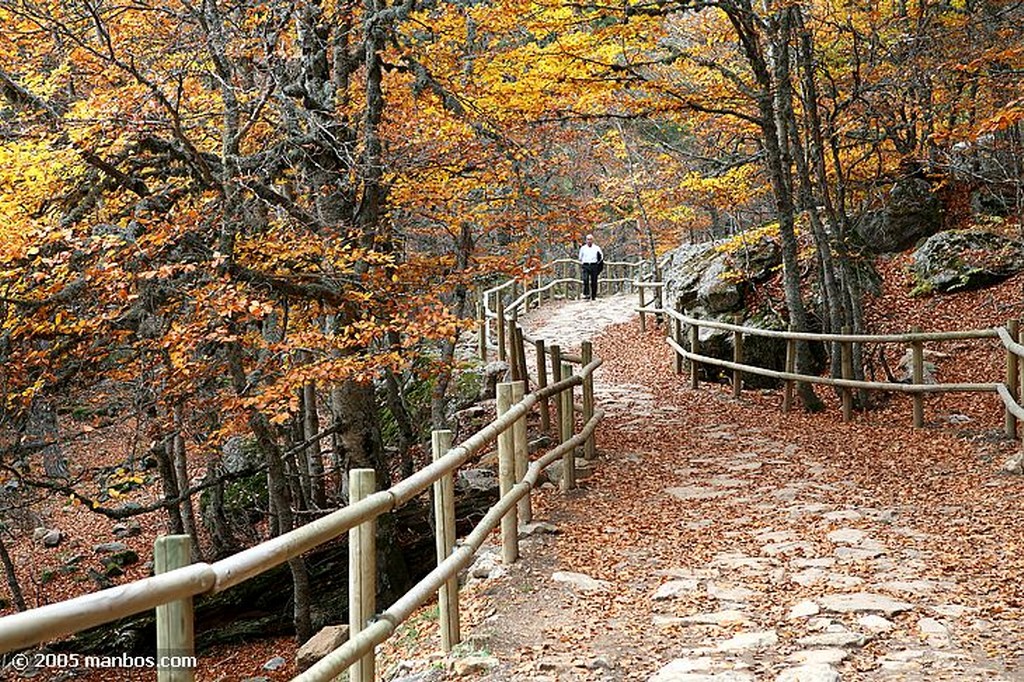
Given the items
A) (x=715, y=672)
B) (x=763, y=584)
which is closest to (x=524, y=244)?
(x=763, y=584)

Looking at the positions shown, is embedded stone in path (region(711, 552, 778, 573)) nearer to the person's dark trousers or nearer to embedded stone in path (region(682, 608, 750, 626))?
embedded stone in path (region(682, 608, 750, 626))

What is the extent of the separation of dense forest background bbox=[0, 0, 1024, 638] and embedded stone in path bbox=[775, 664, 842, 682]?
199 inches

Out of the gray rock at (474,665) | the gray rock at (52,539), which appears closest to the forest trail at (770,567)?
the gray rock at (474,665)

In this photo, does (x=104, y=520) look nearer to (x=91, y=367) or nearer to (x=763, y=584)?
(x=91, y=367)

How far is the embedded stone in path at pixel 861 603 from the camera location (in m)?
5.32

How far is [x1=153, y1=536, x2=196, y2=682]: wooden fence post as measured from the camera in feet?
8.82

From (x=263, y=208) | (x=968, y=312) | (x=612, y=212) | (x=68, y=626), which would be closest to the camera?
(x=68, y=626)

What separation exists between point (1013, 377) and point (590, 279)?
17.7 meters

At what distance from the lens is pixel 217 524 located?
13648 mm

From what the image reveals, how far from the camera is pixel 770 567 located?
6336 millimetres

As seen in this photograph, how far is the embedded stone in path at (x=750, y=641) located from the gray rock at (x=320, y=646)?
378 centimetres

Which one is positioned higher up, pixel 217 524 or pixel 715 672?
pixel 715 672

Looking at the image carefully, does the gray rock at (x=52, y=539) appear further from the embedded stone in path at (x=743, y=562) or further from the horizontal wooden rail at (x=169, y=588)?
the horizontal wooden rail at (x=169, y=588)

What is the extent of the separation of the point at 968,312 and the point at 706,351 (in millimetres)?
4003
